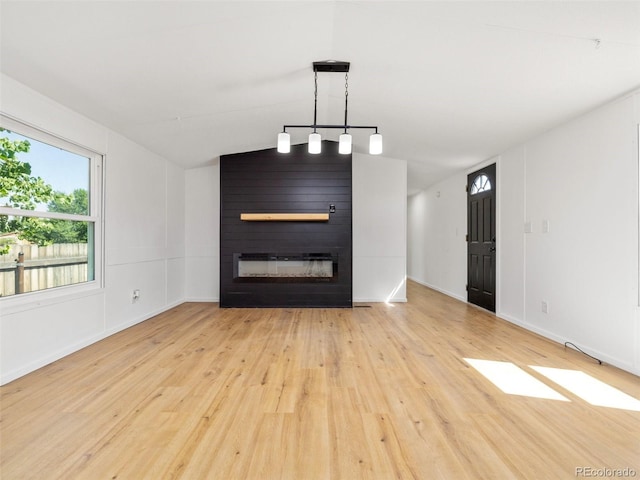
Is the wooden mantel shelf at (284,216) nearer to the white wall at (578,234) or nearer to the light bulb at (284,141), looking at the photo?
the light bulb at (284,141)

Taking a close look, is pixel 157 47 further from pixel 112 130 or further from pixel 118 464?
pixel 118 464

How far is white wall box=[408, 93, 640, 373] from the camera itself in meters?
2.78

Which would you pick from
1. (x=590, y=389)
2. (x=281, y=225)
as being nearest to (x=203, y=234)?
(x=281, y=225)

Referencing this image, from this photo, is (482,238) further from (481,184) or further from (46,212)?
(46,212)

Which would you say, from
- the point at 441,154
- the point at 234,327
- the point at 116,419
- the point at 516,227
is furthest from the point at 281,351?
the point at 441,154

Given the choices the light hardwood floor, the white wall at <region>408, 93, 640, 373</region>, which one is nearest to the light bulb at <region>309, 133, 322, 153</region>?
the light hardwood floor

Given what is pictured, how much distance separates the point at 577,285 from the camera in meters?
3.30

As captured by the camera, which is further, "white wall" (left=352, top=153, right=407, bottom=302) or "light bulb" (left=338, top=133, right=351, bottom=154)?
"white wall" (left=352, top=153, right=407, bottom=302)

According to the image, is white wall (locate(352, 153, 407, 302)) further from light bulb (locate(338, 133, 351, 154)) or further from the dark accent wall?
light bulb (locate(338, 133, 351, 154))

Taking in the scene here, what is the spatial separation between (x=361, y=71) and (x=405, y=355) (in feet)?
8.74

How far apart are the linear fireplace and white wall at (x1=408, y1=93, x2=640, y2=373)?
8.44ft

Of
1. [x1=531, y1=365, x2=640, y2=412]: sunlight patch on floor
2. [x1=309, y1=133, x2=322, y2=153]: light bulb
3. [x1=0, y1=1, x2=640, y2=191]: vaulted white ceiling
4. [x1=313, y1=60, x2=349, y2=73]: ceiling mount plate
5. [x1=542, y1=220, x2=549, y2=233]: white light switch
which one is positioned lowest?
[x1=531, y1=365, x2=640, y2=412]: sunlight patch on floor

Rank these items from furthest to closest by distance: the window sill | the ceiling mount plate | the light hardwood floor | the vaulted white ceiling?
the ceiling mount plate
the window sill
the vaulted white ceiling
the light hardwood floor

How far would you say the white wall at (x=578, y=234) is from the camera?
2781 millimetres
